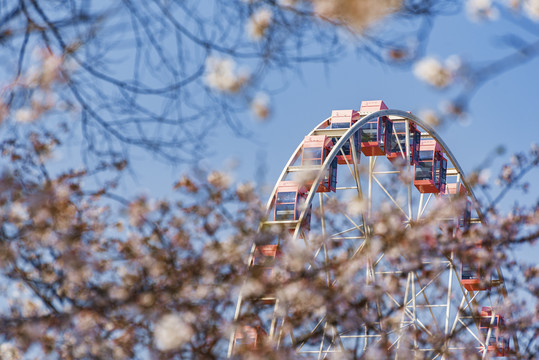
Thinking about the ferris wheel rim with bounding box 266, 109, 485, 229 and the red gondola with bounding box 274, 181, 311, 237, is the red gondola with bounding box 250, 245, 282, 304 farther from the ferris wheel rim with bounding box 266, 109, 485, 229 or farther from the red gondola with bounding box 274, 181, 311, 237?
the red gondola with bounding box 274, 181, 311, 237

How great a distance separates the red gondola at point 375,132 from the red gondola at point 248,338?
1228cm

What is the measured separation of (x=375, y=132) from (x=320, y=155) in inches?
99.0

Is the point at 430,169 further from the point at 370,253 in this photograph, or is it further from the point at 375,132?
the point at 370,253

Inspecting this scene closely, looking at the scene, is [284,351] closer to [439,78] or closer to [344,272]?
[344,272]

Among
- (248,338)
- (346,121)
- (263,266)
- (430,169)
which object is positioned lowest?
(248,338)

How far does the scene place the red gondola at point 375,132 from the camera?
17422mm

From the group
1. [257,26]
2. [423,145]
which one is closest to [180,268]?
[257,26]

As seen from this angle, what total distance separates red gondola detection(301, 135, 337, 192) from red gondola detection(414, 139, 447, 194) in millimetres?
4217

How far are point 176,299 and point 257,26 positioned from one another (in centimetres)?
153

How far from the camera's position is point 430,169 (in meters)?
19.9

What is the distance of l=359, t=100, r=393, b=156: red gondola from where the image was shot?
1742 cm

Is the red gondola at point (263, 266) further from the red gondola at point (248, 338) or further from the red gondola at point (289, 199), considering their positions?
the red gondola at point (289, 199)

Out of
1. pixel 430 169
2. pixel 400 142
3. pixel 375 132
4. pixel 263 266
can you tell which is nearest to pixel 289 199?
pixel 375 132

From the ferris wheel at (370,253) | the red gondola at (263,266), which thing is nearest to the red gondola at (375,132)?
the ferris wheel at (370,253)
